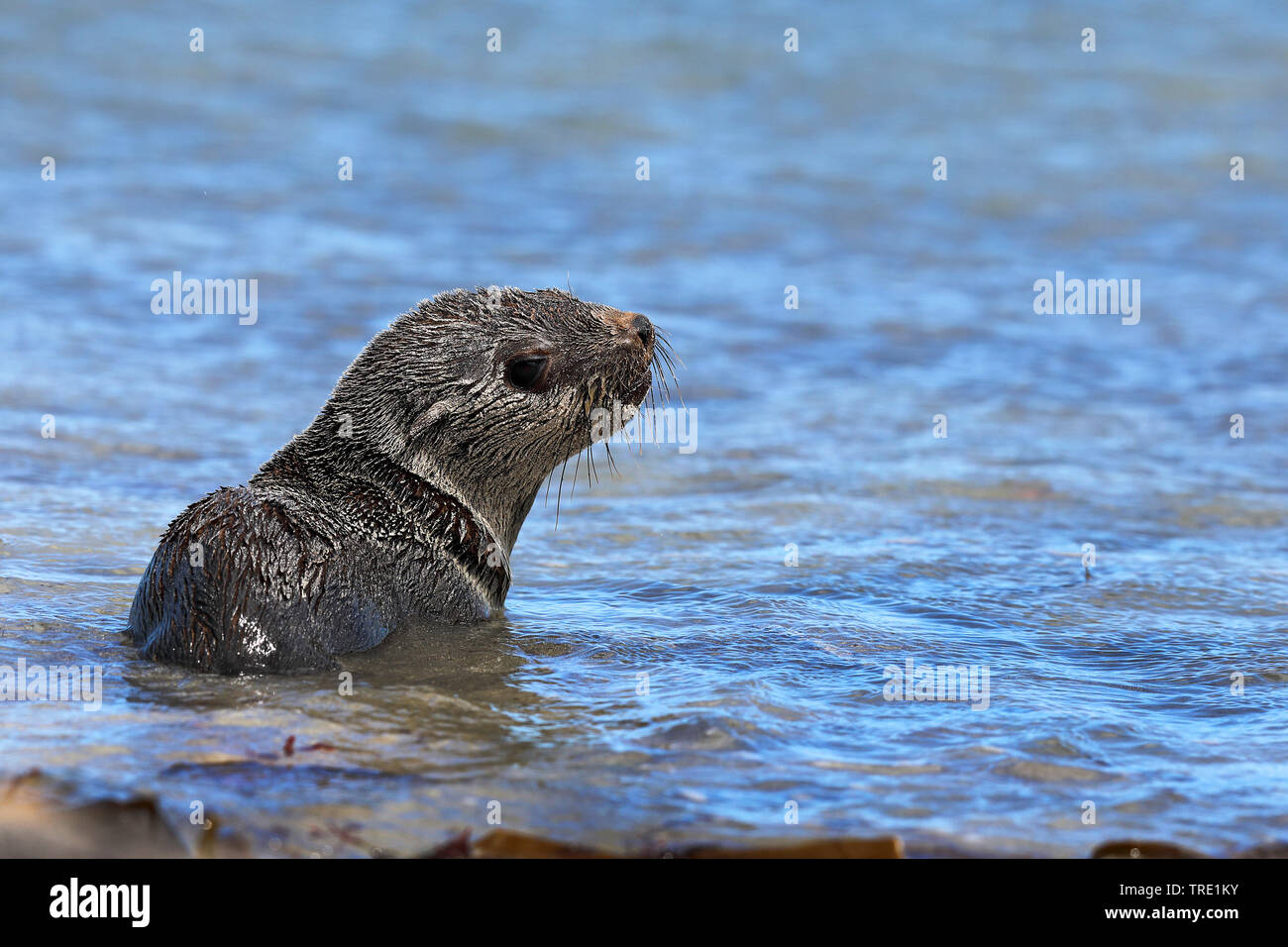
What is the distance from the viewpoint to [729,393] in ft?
38.0


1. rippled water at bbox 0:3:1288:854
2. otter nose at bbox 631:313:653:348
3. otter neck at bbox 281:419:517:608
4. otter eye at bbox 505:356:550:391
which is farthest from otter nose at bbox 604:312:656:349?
rippled water at bbox 0:3:1288:854

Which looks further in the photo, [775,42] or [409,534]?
[775,42]

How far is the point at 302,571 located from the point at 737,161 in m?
13.7

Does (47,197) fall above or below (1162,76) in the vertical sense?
below

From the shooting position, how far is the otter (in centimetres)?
608

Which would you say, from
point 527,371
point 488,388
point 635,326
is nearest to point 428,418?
point 488,388

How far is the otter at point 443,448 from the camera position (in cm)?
608

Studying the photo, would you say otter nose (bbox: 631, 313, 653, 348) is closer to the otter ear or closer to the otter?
the otter

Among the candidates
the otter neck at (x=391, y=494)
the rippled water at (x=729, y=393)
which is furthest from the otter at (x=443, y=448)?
the rippled water at (x=729, y=393)

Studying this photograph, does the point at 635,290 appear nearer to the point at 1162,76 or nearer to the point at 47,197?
the point at 47,197

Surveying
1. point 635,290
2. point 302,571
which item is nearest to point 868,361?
point 635,290

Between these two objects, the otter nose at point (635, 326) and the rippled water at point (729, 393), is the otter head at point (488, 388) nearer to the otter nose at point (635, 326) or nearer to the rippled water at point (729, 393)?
the otter nose at point (635, 326)

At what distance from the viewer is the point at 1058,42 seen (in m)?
23.2

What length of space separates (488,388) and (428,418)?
0.29 m
